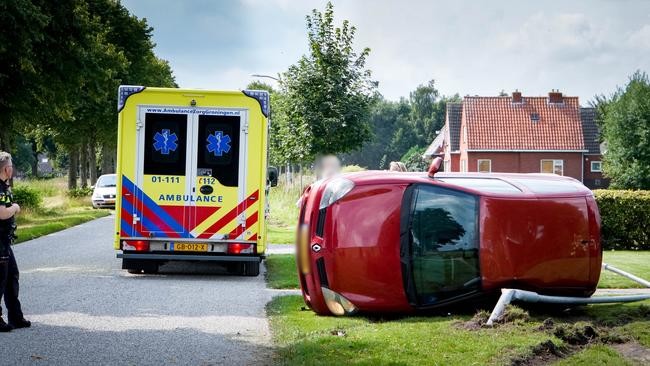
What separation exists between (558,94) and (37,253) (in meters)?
57.9

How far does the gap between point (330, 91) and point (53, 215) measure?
11.9 metres

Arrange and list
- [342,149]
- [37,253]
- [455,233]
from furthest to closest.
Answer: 1. [342,149]
2. [37,253]
3. [455,233]

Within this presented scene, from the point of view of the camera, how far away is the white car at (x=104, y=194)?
38344mm

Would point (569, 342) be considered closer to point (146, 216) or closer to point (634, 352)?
point (634, 352)

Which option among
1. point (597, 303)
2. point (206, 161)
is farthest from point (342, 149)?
point (597, 303)

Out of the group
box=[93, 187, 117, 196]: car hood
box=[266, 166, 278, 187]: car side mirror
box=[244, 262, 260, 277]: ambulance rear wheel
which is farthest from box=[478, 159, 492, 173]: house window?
box=[244, 262, 260, 277]: ambulance rear wheel

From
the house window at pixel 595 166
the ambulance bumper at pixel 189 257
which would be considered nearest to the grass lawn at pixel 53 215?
the ambulance bumper at pixel 189 257

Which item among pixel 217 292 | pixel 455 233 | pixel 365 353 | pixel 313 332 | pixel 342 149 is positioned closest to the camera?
pixel 365 353

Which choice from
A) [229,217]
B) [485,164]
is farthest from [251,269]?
[485,164]

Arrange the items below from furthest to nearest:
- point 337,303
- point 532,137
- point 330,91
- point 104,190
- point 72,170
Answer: point 532,137, point 72,170, point 104,190, point 330,91, point 337,303

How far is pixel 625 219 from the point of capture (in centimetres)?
1981

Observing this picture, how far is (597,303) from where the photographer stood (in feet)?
27.7

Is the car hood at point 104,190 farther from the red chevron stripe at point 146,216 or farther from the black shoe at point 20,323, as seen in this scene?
the black shoe at point 20,323

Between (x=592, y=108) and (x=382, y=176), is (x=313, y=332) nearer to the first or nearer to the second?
(x=382, y=176)
